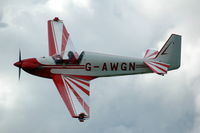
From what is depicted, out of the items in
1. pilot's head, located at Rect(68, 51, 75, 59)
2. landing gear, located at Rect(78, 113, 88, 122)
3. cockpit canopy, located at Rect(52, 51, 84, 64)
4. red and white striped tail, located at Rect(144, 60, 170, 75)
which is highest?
pilot's head, located at Rect(68, 51, 75, 59)

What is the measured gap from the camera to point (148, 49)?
1543 inches

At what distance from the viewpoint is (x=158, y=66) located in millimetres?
37281

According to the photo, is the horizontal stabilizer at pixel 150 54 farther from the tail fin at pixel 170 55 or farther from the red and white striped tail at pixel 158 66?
the red and white striped tail at pixel 158 66

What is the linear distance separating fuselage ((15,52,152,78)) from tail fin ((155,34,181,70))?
58.6 inches

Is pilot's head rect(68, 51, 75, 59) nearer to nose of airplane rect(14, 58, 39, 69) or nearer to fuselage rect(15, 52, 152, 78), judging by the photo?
fuselage rect(15, 52, 152, 78)

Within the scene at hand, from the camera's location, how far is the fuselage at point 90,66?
35812mm

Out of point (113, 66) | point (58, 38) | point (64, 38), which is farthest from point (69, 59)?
point (58, 38)

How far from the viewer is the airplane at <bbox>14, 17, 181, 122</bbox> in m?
35.2

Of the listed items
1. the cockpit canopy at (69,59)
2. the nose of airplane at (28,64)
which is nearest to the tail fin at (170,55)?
the cockpit canopy at (69,59)

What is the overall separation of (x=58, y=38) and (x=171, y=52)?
28.6ft

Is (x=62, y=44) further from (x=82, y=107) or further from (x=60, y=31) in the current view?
(x=82, y=107)

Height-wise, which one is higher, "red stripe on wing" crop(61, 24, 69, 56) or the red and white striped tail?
"red stripe on wing" crop(61, 24, 69, 56)

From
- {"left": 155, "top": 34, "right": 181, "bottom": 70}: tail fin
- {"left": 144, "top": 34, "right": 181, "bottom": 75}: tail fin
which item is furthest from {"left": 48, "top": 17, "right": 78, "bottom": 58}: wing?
{"left": 155, "top": 34, "right": 181, "bottom": 70}: tail fin

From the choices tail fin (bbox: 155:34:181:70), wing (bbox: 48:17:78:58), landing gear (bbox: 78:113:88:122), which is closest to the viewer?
landing gear (bbox: 78:113:88:122)
